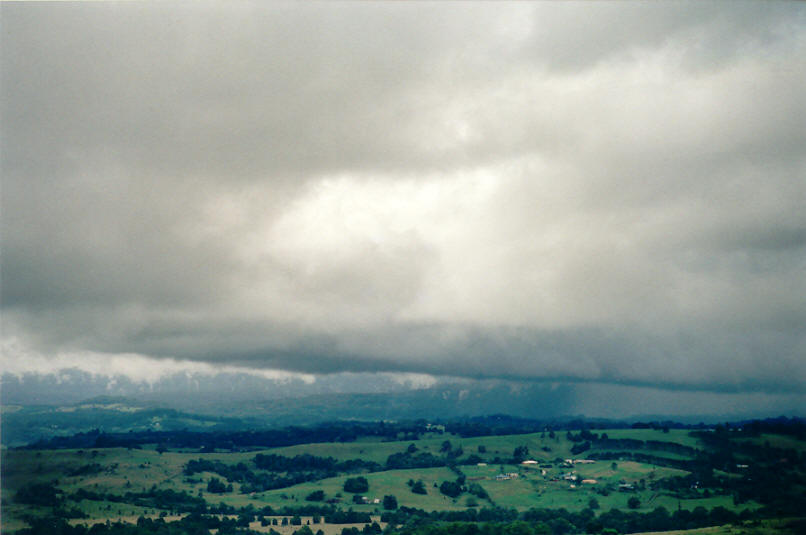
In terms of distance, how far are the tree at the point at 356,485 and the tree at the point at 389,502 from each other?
194 inches

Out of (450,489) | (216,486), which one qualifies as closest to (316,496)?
(216,486)

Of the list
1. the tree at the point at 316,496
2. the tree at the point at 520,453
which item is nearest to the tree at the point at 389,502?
the tree at the point at 316,496

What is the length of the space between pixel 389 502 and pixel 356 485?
8.00 meters

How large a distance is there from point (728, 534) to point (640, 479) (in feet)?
82.9

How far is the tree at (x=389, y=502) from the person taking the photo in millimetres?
58944

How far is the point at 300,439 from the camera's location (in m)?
109

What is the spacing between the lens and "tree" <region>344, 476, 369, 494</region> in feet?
218

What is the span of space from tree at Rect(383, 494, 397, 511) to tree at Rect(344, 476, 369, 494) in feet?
16.2

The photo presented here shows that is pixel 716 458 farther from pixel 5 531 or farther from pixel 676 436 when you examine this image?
pixel 5 531

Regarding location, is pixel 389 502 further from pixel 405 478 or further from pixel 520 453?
pixel 520 453

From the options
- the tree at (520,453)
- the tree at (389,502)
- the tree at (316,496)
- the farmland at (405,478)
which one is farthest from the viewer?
the tree at (520,453)

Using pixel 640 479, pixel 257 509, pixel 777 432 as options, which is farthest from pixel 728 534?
pixel 257 509

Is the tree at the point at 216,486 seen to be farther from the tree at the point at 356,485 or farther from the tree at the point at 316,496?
the tree at the point at 356,485

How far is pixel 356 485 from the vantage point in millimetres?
67375
